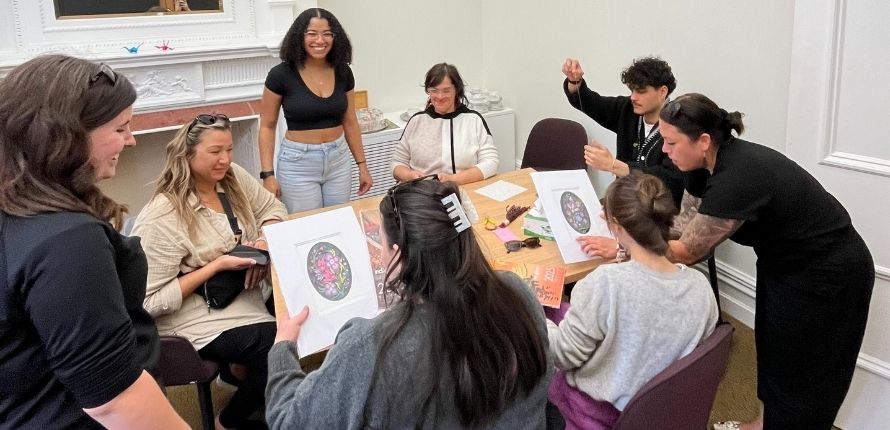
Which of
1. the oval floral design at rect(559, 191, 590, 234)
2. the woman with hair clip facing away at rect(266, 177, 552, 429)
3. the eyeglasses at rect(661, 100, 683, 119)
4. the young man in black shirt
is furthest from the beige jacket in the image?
the eyeglasses at rect(661, 100, 683, 119)

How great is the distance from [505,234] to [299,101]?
1.18 meters

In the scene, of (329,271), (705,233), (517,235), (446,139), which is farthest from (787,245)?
(446,139)

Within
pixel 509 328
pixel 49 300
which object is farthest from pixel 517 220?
pixel 49 300

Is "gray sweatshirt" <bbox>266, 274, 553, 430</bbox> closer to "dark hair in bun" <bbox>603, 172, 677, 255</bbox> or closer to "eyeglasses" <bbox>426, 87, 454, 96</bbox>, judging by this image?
"dark hair in bun" <bbox>603, 172, 677, 255</bbox>

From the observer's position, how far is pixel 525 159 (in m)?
4.07

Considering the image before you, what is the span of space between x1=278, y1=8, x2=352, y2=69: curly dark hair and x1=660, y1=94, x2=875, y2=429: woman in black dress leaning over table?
1660mm

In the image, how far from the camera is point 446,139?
330 cm

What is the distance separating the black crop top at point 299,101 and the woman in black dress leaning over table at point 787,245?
5.38 feet

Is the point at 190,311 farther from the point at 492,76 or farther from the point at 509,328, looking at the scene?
the point at 492,76

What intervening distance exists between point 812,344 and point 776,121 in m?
1.24

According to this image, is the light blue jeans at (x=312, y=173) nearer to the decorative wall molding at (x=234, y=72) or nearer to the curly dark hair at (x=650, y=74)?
the decorative wall molding at (x=234, y=72)

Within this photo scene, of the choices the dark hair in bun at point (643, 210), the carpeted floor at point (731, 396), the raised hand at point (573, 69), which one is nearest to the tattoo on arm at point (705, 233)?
the dark hair in bun at point (643, 210)

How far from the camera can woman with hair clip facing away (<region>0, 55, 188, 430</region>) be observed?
1.01 m

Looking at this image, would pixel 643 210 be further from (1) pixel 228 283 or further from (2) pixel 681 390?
(1) pixel 228 283
